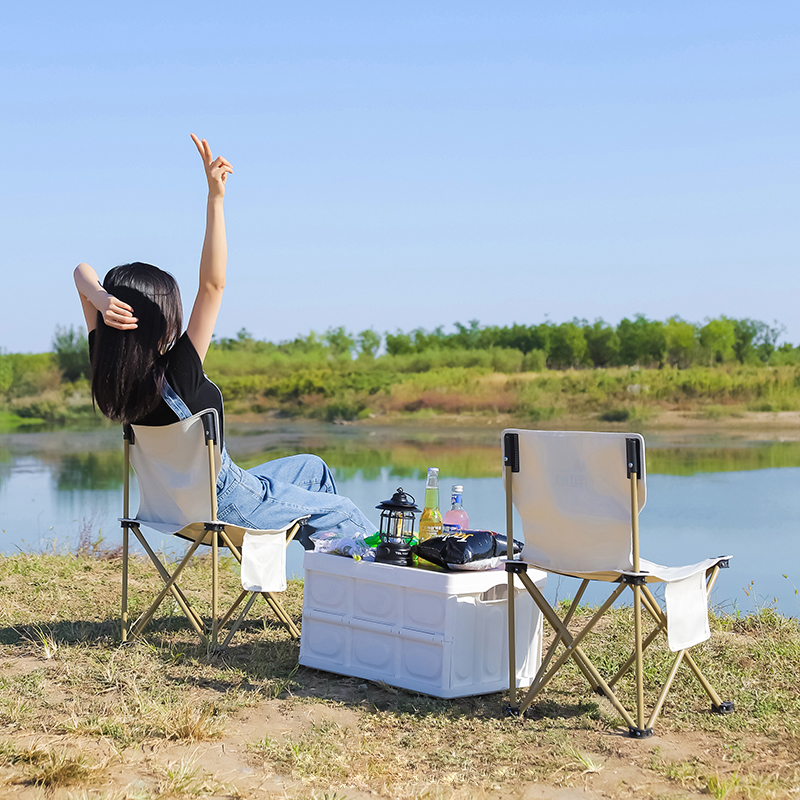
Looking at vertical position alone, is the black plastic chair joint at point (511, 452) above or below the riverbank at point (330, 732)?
above

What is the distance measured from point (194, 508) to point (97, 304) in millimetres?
637

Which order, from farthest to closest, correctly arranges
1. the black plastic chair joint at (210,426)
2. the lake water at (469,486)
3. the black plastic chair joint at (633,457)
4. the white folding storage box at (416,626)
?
the lake water at (469,486)
the black plastic chair joint at (210,426)
the white folding storage box at (416,626)
the black plastic chair joint at (633,457)

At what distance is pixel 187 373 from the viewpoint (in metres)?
2.65

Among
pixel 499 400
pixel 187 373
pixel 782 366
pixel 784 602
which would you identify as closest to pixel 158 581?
pixel 187 373

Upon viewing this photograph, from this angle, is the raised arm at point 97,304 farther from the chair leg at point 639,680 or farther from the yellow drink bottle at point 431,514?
the chair leg at point 639,680

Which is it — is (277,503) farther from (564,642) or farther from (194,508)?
(564,642)

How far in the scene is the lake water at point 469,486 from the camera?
5422mm

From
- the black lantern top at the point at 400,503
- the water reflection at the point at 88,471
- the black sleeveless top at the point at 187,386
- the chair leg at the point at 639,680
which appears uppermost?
the black sleeveless top at the point at 187,386

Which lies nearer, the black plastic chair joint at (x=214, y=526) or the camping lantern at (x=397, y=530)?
the camping lantern at (x=397, y=530)

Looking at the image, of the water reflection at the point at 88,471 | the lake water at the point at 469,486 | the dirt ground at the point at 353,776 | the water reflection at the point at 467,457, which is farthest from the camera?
the water reflection at the point at 467,457

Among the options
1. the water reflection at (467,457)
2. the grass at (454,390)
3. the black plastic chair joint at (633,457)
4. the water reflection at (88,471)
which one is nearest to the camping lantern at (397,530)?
the black plastic chair joint at (633,457)

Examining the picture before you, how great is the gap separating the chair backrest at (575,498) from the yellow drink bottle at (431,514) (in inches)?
15.5

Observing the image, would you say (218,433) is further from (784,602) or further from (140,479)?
(784,602)

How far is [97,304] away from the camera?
2.59 meters
